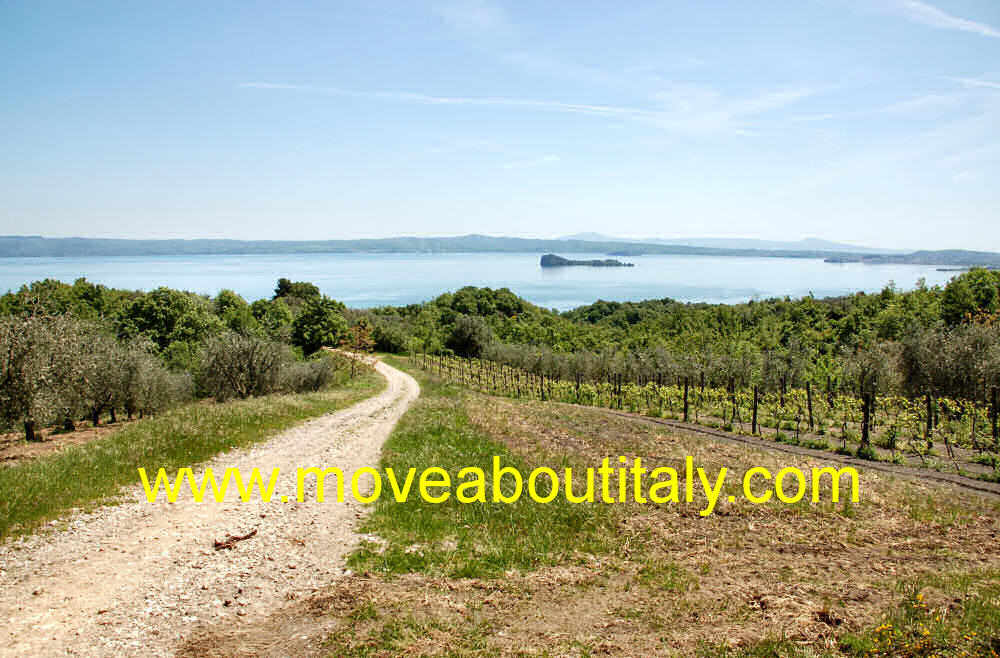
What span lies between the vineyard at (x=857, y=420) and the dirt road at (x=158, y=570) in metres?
18.7

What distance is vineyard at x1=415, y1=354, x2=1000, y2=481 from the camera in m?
18.5

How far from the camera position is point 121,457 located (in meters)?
13.4

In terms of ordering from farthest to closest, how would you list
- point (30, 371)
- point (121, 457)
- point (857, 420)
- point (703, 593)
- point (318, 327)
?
1. point (318, 327)
2. point (857, 420)
3. point (30, 371)
4. point (121, 457)
5. point (703, 593)

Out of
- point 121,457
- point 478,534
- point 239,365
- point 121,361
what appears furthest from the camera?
point 239,365

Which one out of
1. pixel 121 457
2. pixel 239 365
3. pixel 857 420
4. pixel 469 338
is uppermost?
pixel 121 457

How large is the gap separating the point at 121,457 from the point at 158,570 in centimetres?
664

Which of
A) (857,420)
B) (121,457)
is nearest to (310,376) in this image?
(121,457)

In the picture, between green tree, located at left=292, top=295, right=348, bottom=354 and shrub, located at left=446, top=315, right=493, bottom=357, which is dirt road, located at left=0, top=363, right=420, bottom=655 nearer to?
green tree, located at left=292, top=295, right=348, bottom=354

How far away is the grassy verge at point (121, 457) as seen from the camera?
33.7 feet

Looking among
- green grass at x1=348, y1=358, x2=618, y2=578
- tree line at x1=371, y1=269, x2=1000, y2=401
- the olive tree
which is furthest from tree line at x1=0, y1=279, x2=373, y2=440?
tree line at x1=371, y1=269, x2=1000, y2=401

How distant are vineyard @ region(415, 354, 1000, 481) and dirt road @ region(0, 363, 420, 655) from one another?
1869 cm

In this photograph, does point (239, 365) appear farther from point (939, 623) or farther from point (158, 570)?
point (939, 623)

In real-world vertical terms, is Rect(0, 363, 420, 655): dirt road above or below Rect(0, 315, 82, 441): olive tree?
below

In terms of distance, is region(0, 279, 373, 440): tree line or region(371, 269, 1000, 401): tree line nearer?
region(0, 279, 373, 440): tree line
